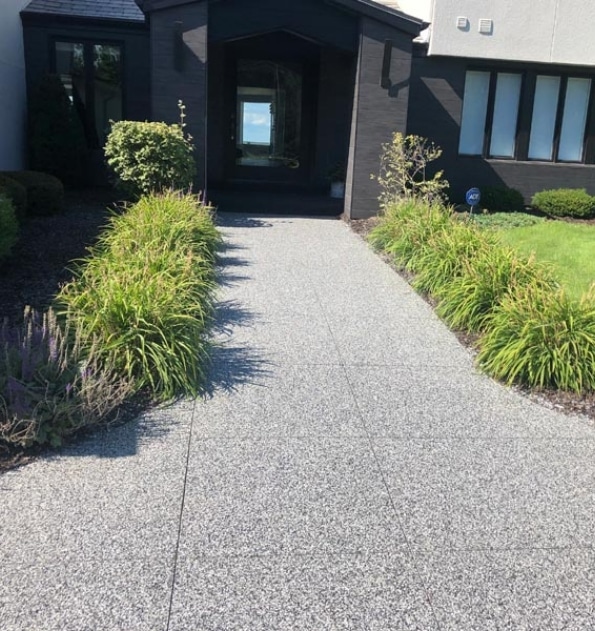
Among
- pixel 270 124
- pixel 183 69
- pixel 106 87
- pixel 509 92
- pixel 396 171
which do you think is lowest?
pixel 396 171

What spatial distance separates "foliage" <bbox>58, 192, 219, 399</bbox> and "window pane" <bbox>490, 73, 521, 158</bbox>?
9.75 metres

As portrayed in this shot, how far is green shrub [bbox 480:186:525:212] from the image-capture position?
550 inches

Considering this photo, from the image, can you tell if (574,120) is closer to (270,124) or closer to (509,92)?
(509,92)

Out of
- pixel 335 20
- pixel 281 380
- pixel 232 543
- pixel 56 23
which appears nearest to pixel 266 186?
pixel 335 20

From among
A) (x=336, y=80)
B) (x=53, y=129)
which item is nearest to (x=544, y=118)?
(x=336, y=80)

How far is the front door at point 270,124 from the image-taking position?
1550cm

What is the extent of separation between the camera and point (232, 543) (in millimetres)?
3330

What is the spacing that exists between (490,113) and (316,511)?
12.9 m

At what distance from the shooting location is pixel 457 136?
1434 cm

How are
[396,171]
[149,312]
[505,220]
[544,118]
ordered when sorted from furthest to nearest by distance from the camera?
[544,118] < [505,220] < [396,171] < [149,312]

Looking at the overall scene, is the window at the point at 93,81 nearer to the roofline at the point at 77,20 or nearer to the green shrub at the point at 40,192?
the roofline at the point at 77,20

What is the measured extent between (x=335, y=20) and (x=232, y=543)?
1086 cm

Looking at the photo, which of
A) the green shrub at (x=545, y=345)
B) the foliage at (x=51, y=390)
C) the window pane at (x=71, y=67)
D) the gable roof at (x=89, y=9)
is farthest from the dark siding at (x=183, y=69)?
the foliage at (x=51, y=390)

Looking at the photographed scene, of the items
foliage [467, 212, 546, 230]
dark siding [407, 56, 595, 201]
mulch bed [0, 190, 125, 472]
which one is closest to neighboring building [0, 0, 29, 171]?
mulch bed [0, 190, 125, 472]
